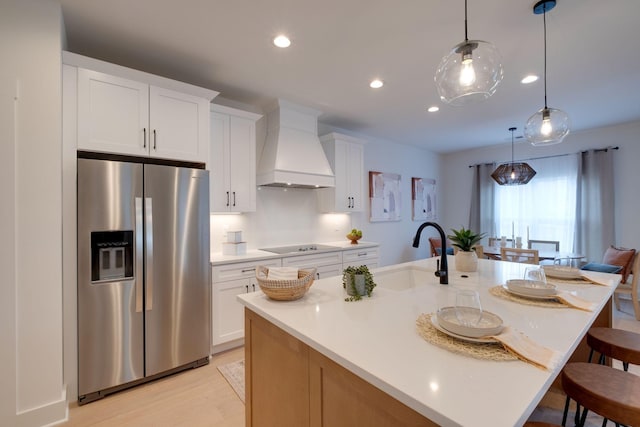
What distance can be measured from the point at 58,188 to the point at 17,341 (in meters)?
0.99

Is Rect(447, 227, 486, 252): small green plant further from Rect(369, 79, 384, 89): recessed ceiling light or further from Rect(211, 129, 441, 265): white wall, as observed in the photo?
Rect(211, 129, 441, 265): white wall

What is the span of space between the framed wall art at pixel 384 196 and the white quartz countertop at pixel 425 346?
136 inches

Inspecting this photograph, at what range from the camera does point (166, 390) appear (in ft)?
7.55

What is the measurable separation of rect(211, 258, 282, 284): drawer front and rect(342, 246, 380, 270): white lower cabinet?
1.15 m

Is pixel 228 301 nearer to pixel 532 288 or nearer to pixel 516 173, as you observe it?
pixel 532 288

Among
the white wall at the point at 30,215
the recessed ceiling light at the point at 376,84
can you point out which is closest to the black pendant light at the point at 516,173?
the recessed ceiling light at the point at 376,84

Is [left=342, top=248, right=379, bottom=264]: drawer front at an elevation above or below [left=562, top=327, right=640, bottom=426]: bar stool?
above

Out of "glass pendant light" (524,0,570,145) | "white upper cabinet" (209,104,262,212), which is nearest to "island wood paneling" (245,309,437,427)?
"white upper cabinet" (209,104,262,212)

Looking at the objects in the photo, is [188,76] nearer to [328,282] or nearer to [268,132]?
[268,132]

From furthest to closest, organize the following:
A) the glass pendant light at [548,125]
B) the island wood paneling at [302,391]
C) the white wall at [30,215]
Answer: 1. the glass pendant light at [548,125]
2. the white wall at [30,215]
3. the island wood paneling at [302,391]

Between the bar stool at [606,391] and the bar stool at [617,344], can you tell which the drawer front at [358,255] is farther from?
the bar stool at [606,391]

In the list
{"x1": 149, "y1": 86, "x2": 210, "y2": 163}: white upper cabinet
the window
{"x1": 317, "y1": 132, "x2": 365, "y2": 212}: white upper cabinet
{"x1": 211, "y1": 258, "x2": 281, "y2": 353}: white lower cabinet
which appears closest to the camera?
{"x1": 149, "y1": 86, "x2": 210, "y2": 163}: white upper cabinet

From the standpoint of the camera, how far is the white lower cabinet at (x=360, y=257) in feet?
12.8

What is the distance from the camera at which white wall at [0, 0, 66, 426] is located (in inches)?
69.8
